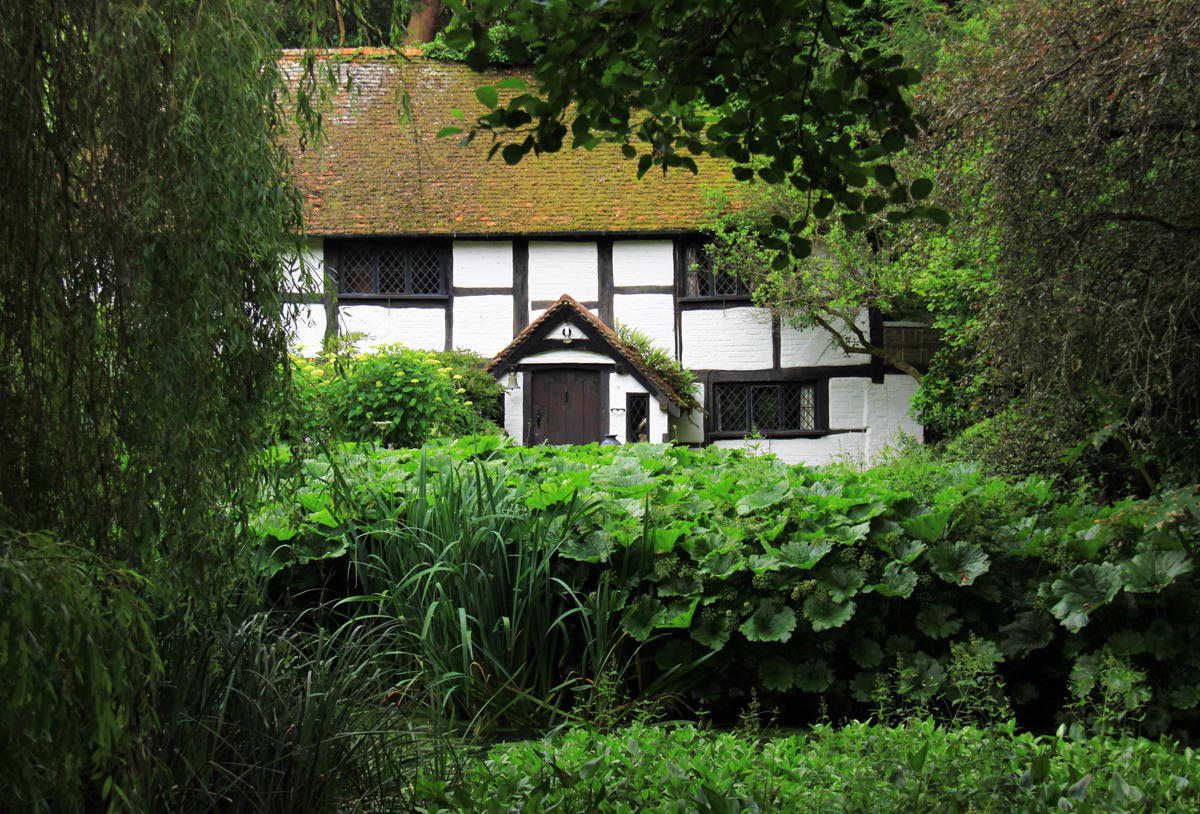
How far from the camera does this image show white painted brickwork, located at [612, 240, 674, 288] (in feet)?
52.1

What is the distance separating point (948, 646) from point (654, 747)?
6.37ft

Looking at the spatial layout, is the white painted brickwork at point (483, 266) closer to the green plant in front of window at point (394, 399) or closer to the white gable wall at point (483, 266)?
the white gable wall at point (483, 266)

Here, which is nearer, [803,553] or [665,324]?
[803,553]

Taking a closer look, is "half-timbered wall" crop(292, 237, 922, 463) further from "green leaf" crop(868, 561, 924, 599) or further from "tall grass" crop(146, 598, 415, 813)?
"tall grass" crop(146, 598, 415, 813)

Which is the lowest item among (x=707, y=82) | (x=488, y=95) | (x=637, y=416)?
(x=637, y=416)

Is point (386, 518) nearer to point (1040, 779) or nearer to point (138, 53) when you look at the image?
point (138, 53)

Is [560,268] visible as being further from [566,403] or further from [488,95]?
[488,95]

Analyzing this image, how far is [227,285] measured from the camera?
9.39ft

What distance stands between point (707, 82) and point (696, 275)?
1301cm

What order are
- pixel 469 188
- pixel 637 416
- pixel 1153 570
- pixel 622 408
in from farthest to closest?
pixel 469 188 < pixel 637 416 < pixel 622 408 < pixel 1153 570

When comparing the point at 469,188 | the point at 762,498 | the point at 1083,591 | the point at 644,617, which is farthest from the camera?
the point at 469,188

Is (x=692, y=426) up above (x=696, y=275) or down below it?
below

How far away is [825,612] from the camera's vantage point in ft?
15.4

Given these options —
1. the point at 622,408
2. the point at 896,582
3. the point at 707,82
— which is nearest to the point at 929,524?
the point at 896,582
